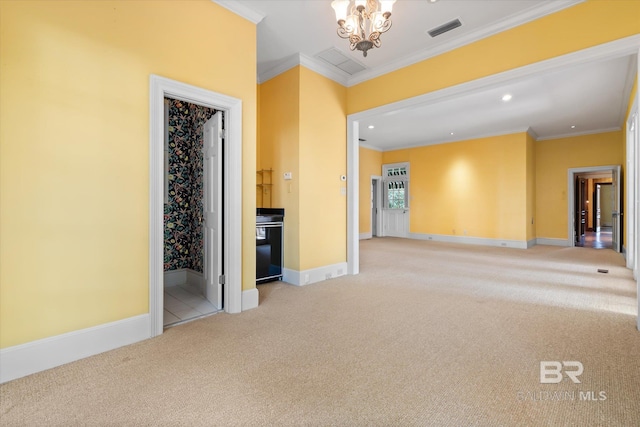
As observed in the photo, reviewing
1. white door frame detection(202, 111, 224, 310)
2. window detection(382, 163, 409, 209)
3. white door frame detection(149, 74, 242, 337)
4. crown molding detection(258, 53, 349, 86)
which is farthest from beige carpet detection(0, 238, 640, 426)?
window detection(382, 163, 409, 209)

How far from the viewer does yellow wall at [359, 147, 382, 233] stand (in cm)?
959

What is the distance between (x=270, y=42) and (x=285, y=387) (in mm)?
3785

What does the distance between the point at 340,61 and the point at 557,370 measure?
4.13 meters

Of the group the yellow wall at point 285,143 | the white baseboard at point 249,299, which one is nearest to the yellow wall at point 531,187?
the yellow wall at point 285,143

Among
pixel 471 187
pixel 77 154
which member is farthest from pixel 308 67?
pixel 471 187

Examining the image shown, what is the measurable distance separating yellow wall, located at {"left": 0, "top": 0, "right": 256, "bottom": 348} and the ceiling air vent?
263 cm

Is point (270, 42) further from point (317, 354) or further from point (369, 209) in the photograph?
point (369, 209)

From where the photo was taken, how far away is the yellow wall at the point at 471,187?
7.72 m

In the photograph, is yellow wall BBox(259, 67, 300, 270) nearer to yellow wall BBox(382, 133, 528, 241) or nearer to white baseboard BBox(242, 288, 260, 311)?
white baseboard BBox(242, 288, 260, 311)

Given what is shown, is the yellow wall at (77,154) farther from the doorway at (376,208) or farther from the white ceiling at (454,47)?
the doorway at (376,208)

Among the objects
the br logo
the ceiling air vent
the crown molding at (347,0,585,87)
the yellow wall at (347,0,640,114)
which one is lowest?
the br logo

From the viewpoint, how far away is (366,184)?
386 inches

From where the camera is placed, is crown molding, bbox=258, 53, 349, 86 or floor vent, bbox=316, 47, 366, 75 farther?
crown molding, bbox=258, 53, 349, 86

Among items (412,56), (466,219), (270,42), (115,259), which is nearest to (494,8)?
(412,56)
